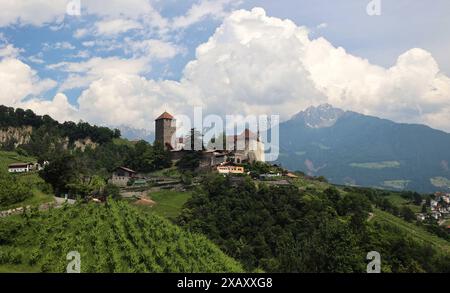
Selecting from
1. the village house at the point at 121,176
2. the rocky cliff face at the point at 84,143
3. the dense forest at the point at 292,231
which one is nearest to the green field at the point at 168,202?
the dense forest at the point at 292,231

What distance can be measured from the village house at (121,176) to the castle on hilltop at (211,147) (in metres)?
10.5

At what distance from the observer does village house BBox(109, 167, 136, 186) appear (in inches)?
3007

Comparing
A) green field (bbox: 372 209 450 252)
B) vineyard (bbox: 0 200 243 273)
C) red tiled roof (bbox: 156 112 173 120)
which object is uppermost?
red tiled roof (bbox: 156 112 173 120)

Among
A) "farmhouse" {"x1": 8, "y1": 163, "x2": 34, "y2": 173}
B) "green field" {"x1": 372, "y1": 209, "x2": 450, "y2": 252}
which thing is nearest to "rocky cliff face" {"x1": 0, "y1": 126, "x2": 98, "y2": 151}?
"farmhouse" {"x1": 8, "y1": 163, "x2": 34, "y2": 173}

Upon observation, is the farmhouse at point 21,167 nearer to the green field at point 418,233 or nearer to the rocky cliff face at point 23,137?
the rocky cliff face at point 23,137

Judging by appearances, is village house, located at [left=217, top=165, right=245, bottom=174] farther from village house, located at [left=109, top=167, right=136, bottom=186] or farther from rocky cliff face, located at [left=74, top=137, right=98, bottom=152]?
rocky cliff face, located at [left=74, top=137, right=98, bottom=152]

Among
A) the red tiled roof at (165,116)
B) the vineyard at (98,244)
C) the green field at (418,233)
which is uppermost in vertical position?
the red tiled roof at (165,116)

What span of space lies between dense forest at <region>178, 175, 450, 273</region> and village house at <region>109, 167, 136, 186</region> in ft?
55.6

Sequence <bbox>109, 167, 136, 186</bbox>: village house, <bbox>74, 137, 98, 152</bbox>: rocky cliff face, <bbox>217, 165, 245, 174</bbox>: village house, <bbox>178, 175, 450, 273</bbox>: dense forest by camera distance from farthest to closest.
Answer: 1. <bbox>74, 137, 98, 152</bbox>: rocky cliff face
2. <bbox>109, 167, 136, 186</bbox>: village house
3. <bbox>217, 165, 245, 174</bbox>: village house
4. <bbox>178, 175, 450, 273</bbox>: dense forest

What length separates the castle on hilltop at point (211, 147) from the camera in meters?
79.4
